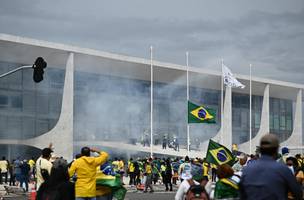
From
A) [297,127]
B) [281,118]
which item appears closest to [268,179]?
[297,127]

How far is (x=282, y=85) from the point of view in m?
65.2

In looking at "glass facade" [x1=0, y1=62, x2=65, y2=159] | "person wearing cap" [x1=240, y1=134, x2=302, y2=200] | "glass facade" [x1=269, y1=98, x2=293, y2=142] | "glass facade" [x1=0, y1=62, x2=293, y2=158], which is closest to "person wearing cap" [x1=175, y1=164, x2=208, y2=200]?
"person wearing cap" [x1=240, y1=134, x2=302, y2=200]

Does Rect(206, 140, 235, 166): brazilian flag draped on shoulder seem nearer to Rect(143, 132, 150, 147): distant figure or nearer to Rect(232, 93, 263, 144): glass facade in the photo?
Rect(143, 132, 150, 147): distant figure

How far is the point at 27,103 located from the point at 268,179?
41466 mm

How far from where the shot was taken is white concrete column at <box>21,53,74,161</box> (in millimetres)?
41562

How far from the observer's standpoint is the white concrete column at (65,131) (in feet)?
136

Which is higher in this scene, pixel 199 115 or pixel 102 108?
pixel 102 108

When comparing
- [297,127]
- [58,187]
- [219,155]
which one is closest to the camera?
[58,187]

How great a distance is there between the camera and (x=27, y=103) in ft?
148

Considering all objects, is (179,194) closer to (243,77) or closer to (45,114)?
(45,114)

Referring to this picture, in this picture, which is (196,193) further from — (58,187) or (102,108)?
(102,108)

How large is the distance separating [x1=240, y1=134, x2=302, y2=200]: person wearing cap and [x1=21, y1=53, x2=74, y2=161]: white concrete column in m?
36.8

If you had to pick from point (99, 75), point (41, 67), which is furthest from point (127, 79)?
point (41, 67)

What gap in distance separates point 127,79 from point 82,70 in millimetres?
6931
